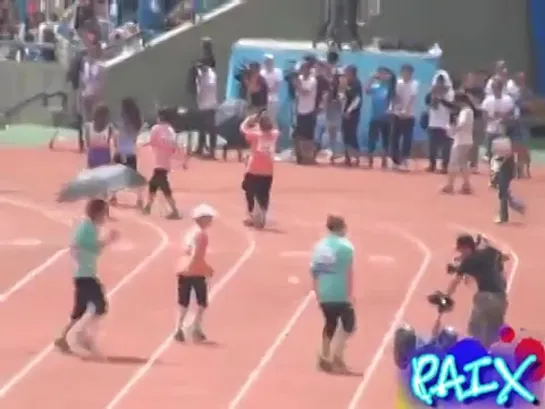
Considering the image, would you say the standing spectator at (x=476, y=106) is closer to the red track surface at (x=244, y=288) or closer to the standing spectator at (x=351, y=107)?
the red track surface at (x=244, y=288)

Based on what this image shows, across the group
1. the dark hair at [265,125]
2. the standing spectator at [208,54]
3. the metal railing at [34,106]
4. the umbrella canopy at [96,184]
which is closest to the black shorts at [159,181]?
the dark hair at [265,125]

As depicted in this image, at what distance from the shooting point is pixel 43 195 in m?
25.8

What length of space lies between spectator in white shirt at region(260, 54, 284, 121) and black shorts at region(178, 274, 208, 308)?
1352cm

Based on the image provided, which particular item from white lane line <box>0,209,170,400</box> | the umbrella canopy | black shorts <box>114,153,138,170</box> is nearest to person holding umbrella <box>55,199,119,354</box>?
white lane line <box>0,209,170,400</box>

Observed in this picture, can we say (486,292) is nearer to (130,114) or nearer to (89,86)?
(130,114)

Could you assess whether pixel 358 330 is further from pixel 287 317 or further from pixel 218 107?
pixel 218 107

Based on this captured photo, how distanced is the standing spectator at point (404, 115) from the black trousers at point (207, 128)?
319 centimetres

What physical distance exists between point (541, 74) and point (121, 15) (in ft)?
31.9

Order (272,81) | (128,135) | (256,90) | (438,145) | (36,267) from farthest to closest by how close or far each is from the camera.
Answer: (272,81) → (256,90) → (438,145) → (128,135) → (36,267)

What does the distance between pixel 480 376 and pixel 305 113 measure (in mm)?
18672

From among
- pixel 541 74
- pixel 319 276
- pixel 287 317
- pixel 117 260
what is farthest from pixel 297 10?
pixel 319 276

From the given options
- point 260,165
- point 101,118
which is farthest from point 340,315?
point 101,118

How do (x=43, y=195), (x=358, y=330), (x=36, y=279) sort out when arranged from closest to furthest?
(x=358, y=330) → (x=36, y=279) → (x=43, y=195)

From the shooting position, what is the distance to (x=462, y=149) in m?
26.1
